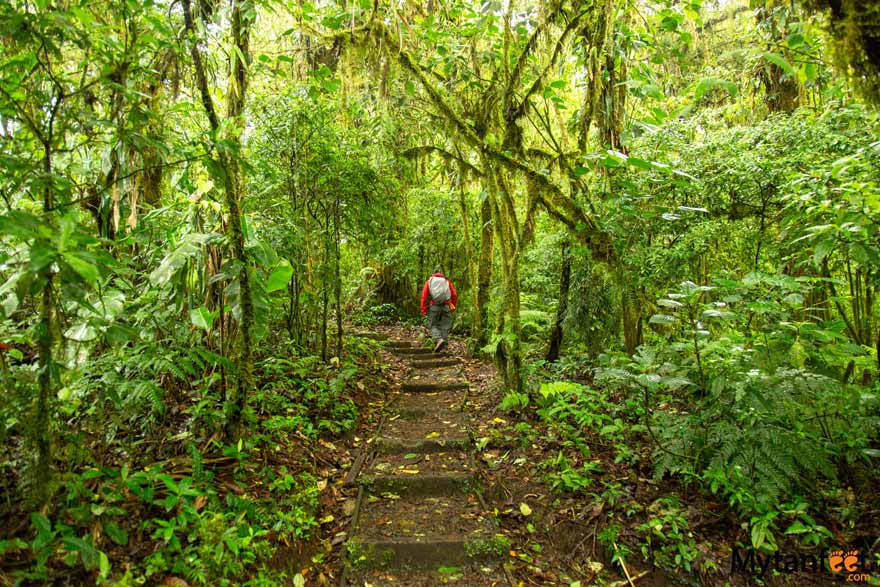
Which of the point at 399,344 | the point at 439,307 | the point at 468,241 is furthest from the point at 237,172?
the point at 468,241

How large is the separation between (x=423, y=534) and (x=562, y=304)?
4157 mm

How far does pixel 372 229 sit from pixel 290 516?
4.92 m

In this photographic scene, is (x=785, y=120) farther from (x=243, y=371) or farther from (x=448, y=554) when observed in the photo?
(x=243, y=371)

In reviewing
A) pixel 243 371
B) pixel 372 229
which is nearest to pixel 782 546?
pixel 243 371

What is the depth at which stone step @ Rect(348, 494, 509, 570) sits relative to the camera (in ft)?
12.0

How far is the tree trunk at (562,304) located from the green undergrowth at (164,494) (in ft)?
13.6

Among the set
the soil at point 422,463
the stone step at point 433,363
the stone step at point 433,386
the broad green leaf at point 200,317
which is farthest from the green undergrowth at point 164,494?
the stone step at point 433,363

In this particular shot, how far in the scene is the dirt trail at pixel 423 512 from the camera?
3.57 m

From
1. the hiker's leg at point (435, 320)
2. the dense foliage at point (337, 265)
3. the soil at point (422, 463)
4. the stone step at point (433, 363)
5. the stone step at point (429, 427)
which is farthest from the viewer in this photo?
the hiker's leg at point (435, 320)

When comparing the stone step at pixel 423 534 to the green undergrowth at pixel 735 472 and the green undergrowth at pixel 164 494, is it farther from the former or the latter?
the green undergrowth at pixel 735 472

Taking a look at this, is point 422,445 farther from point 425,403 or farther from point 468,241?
point 468,241

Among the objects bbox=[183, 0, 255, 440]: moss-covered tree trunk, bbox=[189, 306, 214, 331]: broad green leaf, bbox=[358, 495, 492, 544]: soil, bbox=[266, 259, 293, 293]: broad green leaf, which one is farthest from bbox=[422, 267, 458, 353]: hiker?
bbox=[189, 306, 214, 331]: broad green leaf

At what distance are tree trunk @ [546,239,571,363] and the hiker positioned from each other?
11.5 ft

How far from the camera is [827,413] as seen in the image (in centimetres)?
394
